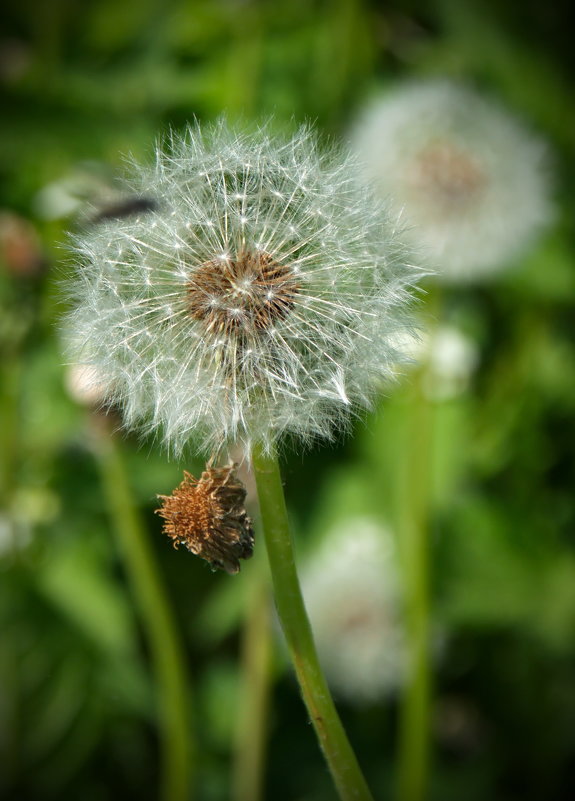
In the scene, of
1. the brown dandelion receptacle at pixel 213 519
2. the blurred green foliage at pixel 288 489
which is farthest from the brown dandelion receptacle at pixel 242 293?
the blurred green foliage at pixel 288 489

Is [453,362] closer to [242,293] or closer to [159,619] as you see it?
[159,619]

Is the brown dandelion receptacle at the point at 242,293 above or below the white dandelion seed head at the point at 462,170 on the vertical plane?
below

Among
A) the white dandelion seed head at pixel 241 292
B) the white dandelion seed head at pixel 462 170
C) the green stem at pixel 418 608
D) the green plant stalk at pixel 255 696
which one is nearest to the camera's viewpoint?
the white dandelion seed head at pixel 241 292

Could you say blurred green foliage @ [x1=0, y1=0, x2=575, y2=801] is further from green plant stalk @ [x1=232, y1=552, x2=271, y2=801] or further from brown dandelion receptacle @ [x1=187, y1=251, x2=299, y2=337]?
brown dandelion receptacle @ [x1=187, y1=251, x2=299, y2=337]

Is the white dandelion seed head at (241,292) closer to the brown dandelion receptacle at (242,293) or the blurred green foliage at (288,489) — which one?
the brown dandelion receptacle at (242,293)

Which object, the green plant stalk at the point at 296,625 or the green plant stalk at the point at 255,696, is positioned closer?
the green plant stalk at the point at 296,625

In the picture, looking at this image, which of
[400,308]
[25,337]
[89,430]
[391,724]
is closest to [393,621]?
[391,724]

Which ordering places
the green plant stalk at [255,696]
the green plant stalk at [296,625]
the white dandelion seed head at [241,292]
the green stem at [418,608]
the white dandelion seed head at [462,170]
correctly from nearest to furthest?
the green plant stalk at [296,625]
the white dandelion seed head at [241,292]
the green stem at [418,608]
the green plant stalk at [255,696]
the white dandelion seed head at [462,170]
